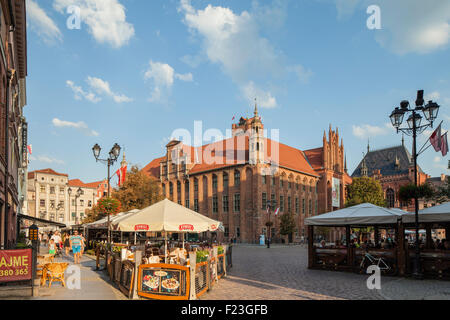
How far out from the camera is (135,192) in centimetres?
4300

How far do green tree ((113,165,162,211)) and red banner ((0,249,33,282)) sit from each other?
3265 cm

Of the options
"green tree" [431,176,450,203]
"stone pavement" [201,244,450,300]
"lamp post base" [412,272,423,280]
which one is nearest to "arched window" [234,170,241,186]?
"green tree" [431,176,450,203]

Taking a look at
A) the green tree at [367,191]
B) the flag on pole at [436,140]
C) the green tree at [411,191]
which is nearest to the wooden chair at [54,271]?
the flag on pole at [436,140]

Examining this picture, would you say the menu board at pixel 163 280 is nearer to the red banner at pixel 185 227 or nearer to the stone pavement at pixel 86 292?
the stone pavement at pixel 86 292

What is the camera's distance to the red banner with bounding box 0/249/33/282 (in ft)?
32.7

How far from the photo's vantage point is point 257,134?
184 feet

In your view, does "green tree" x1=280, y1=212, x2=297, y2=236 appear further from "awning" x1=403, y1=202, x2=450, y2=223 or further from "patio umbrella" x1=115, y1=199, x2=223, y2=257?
"patio umbrella" x1=115, y1=199, x2=223, y2=257

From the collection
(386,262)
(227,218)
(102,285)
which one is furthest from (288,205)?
(102,285)

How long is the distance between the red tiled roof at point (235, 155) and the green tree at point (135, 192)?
17.6 metres

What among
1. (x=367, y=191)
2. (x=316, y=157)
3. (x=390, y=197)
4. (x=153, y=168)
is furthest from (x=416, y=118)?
(x=390, y=197)

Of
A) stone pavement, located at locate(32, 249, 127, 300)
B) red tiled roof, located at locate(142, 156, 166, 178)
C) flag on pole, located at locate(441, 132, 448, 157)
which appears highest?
red tiled roof, located at locate(142, 156, 166, 178)

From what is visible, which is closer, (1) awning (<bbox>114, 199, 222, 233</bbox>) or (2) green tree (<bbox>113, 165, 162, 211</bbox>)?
(1) awning (<bbox>114, 199, 222, 233</bbox>)
